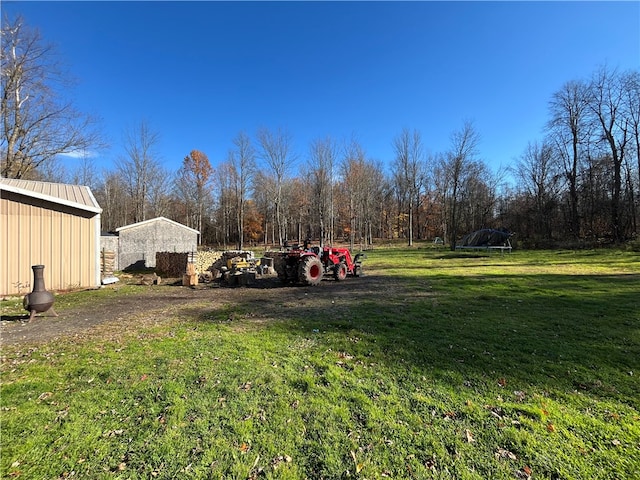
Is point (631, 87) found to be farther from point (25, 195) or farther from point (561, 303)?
point (25, 195)

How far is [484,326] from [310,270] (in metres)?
6.08

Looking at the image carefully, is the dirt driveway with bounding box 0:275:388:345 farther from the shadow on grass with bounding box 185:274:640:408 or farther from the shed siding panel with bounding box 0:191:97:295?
the shed siding panel with bounding box 0:191:97:295

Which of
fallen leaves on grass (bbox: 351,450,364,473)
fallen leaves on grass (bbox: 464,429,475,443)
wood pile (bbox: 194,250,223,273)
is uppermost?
wood pile (bbox: 194,250,223,273)

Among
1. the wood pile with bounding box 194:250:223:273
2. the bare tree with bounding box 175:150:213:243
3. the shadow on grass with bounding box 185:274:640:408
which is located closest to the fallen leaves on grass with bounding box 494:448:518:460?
the shadow on grass with bounding box 185:274:640:408

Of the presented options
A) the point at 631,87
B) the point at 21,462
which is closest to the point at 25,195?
the point at 21,462

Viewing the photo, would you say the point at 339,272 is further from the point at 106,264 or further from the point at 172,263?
→ the point at 106,264

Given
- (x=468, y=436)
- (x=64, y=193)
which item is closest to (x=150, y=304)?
(x=64, y=193)

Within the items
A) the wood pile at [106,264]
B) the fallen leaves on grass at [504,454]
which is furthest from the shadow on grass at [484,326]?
the wood pile at [106,264]

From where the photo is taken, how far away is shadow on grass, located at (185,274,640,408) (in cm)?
371

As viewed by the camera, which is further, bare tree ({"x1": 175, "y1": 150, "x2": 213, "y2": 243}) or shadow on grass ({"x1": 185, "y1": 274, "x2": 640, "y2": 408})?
bare tree ({"x1": 175, "y1": 150, "x2": 213, "y2": 243})

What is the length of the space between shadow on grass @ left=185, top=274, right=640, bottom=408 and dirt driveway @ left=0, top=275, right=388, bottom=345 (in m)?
0.17

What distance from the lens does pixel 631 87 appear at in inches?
1034

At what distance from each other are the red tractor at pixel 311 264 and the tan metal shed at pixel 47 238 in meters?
6.15

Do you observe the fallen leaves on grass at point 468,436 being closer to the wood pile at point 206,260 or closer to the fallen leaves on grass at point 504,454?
the fallen leaves on grass at point 504,454
